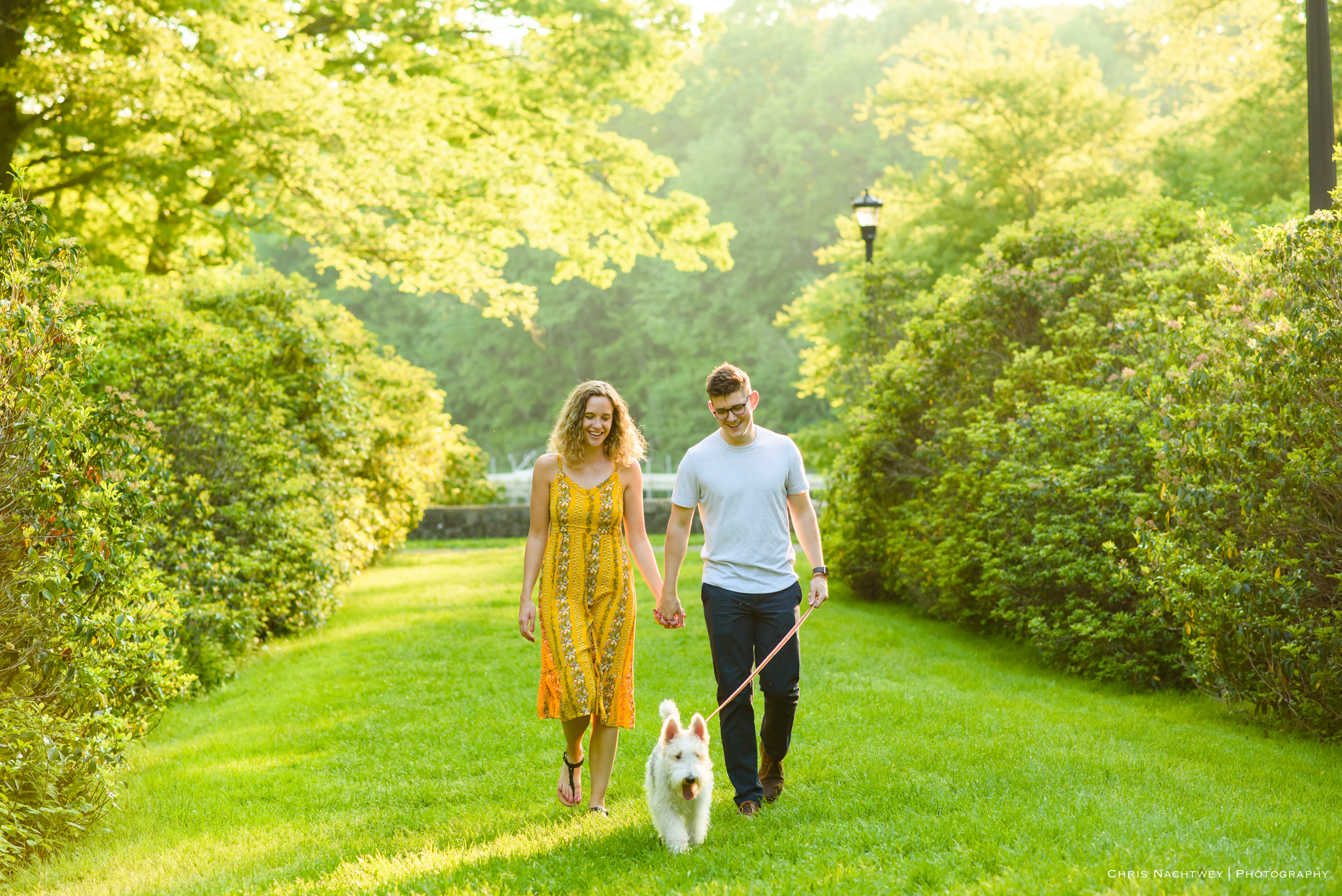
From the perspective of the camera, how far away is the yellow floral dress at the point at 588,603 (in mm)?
5375

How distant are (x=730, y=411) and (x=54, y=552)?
3.37m

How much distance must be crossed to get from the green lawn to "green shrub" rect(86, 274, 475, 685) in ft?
3.68

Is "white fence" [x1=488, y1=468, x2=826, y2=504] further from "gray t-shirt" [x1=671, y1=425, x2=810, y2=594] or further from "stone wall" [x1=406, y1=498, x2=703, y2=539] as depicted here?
"gray t-shirt" [x1=671, y1=425, x2=810, y2=594]

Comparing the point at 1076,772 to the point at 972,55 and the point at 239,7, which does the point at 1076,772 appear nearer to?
the point at 239,7

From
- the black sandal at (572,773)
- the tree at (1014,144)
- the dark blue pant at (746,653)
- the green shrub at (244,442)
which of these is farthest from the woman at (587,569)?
the tree at (1014,144)

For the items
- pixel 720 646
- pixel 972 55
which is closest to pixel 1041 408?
pixel 720 646

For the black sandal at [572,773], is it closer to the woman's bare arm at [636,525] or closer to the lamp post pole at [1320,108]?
the woman's bare arm at [636,525]

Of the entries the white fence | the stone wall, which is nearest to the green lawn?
the stone wall

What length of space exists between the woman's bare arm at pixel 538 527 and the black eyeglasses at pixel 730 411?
33.3 inches

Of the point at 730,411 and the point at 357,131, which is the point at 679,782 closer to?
the point at 730,411

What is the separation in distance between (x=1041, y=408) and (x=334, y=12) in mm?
13271

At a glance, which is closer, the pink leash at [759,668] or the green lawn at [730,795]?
the green lawn at [730,795]

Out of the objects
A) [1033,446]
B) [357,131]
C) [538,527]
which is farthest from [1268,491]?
[357,131]

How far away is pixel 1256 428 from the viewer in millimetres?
6613
